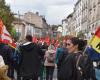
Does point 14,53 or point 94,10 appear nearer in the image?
point 14,53

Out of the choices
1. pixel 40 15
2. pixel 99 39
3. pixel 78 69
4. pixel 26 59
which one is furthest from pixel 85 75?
pixel 40 15

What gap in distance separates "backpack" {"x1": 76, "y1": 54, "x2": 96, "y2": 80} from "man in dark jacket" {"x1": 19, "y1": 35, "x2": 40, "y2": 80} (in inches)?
171

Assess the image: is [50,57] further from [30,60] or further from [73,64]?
[73,64]

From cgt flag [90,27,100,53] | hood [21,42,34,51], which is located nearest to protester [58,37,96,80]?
cgt flag [90,27,100,53]

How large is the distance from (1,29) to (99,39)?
2.54 meters

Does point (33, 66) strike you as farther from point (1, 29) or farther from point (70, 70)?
point (70, 70)

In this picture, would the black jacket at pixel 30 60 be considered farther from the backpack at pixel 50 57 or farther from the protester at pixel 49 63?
the backpack at pixel 50 57

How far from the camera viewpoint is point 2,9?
62.9 meters

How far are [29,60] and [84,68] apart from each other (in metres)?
4.57

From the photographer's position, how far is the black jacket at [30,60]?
521 inches

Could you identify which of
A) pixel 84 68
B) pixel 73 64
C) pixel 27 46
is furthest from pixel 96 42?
pixel 27 46

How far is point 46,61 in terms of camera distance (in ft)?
57.0

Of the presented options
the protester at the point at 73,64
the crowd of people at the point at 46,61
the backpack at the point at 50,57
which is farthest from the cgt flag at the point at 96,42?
the backpack at the point at 50,57

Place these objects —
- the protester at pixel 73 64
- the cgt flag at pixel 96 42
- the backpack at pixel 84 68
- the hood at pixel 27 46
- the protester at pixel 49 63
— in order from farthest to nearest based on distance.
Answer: the protester at pixel 49 63 → the hood at pixel 27 46 → the cgt flag at pixel 96 42 → the backpack at pixel 84 68 → the protester at pixel 73 64
